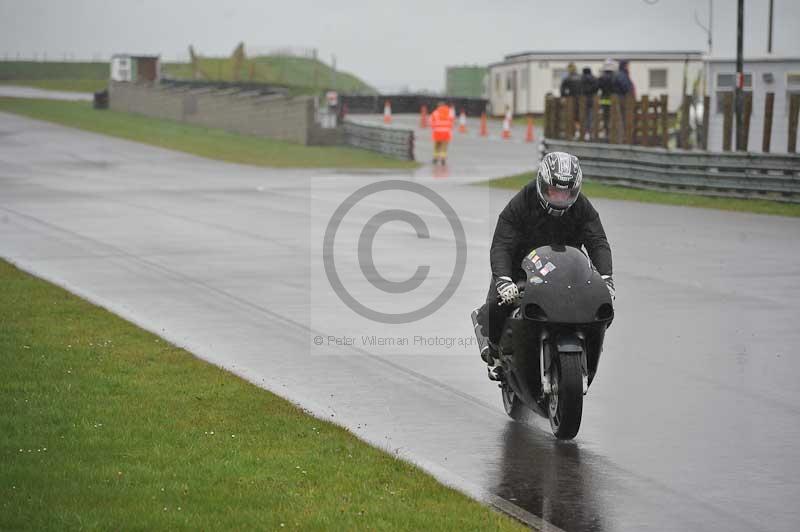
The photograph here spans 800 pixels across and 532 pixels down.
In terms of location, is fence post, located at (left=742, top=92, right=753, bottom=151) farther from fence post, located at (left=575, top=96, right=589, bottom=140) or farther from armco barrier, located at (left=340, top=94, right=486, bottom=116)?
armco barrier, located at (left=340, top=94, right=486, bottom=116)

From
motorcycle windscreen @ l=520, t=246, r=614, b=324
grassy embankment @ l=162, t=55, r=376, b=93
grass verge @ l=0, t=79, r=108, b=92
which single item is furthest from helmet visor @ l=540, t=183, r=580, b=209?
grassy embankment @ l=162, t=55, r=376, b=93

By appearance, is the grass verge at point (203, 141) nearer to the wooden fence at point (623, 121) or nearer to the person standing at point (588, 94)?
the wooden fence at point (623, 121)

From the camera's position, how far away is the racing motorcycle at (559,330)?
838 centimetres

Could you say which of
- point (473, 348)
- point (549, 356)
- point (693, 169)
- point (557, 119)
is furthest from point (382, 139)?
point (549, 356)

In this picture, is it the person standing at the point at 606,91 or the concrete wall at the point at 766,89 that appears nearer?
the person standing at the point at 606,91

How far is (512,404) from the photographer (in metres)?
9.50

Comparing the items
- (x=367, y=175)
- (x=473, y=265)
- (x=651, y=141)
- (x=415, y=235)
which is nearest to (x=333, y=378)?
(x=473, y=265)

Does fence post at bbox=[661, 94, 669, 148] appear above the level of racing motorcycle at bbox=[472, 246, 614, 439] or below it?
above

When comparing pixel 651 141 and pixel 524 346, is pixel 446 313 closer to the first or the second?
pixel 524 346

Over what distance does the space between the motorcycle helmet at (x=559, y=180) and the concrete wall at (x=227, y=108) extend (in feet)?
144

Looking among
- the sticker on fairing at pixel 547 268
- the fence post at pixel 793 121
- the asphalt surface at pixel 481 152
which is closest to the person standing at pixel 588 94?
the asphalt surface at pixel 481 152

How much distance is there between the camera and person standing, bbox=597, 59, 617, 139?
34.0 meters

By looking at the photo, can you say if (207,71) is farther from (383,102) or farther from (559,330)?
(559,330)

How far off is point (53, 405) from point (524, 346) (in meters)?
2.99
